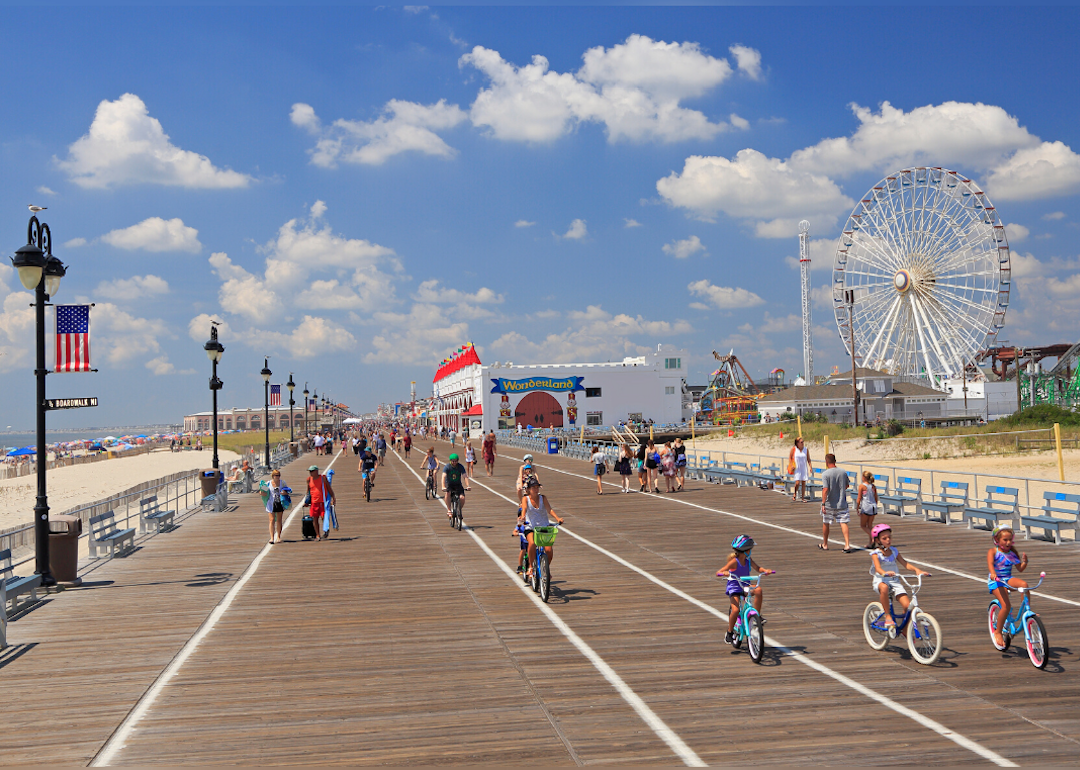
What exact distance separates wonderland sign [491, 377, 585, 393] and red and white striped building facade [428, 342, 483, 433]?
3989 mm

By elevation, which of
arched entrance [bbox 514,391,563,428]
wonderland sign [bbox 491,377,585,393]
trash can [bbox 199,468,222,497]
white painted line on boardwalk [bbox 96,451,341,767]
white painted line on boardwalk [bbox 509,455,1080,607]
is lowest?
white painted line on boardwalk [bbox 509,455,1080,607]

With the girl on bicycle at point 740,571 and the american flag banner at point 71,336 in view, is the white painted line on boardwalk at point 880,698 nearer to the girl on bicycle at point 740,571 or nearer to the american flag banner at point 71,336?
the girl on bicycle at point 740,571

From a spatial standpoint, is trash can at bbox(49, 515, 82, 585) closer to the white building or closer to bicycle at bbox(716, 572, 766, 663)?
bicycle at bbox(716, 572, 766, 663)

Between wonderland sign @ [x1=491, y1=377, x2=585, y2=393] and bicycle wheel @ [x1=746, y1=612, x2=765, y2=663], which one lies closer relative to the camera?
bicycle wheel @ [x1=746, y1=612, x2=765, y2=663]

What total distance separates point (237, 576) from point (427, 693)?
25.0 ft

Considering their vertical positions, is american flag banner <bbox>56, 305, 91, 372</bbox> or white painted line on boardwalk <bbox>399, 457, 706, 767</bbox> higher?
american flag banner <bbox>56, 305, 91, 372</bbox>

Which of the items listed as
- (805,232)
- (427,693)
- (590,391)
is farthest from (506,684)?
(805,232)

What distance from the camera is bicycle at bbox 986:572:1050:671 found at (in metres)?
Answer: 7.94

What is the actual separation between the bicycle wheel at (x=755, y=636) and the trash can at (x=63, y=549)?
1050 cm

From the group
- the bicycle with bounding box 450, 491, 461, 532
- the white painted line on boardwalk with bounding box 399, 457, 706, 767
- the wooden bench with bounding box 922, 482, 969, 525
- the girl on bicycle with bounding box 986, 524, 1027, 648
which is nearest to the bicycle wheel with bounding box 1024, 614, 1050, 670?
the girl on bicycle with bounding box 986, 524, 1027, 648

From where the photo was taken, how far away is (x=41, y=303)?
1316 centimetres

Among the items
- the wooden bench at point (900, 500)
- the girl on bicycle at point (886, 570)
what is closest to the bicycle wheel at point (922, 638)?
the girl on bicycle at point (886, 570)

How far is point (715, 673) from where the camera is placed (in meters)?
8.21

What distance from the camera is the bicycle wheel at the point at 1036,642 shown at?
7922 millimetres
